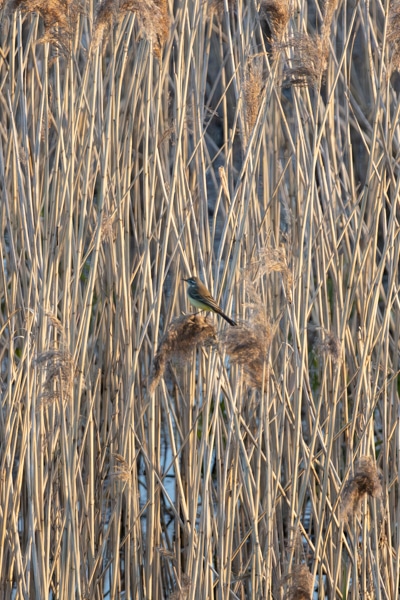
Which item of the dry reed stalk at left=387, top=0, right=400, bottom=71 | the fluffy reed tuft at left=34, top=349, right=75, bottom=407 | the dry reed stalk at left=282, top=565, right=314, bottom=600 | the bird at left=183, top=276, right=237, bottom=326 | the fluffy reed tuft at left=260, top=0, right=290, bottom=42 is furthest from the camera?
the bird at left=183, top=276, right=237, bottom=326

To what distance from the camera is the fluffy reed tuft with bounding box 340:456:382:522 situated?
281 centimetres

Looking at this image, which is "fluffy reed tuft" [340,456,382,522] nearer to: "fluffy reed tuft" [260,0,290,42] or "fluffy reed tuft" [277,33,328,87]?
"fluffy reed tuft" [277,33,328,87]

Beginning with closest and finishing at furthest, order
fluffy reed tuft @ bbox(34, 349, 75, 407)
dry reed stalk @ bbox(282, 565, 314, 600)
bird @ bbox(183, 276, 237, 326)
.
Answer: fluffy reed tuft @ bbox(34, 349, 75, 407) < dry reed stalk @ bbox(282, 565, 314, 600) < bird @ bbox(183, 276, 237, 326)

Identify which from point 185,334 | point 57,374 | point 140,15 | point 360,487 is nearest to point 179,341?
point 185,334

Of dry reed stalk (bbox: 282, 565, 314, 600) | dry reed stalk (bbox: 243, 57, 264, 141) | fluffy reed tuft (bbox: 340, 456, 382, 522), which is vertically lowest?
dry reed stalk (bbox: 282, 565, 314, 600)

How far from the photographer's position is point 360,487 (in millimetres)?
2820

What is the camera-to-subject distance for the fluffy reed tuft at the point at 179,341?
9.12 feet

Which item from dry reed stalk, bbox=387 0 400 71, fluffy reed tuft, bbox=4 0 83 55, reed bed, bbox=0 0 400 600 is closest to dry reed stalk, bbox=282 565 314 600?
reed bed, bbox=0 0 400 600

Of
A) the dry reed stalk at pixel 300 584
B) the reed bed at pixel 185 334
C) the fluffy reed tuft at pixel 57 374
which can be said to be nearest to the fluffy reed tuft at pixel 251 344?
the reed bed at pixel 185 334

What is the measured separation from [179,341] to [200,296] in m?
0.77

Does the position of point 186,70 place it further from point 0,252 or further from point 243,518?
point 243,518

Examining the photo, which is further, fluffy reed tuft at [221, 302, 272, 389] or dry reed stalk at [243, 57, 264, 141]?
dry reed stalk at [243, 57, 264, 141]

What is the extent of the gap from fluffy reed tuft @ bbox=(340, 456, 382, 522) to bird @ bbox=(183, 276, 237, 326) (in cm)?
78

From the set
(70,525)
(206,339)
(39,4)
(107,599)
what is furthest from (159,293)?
(107,599)
